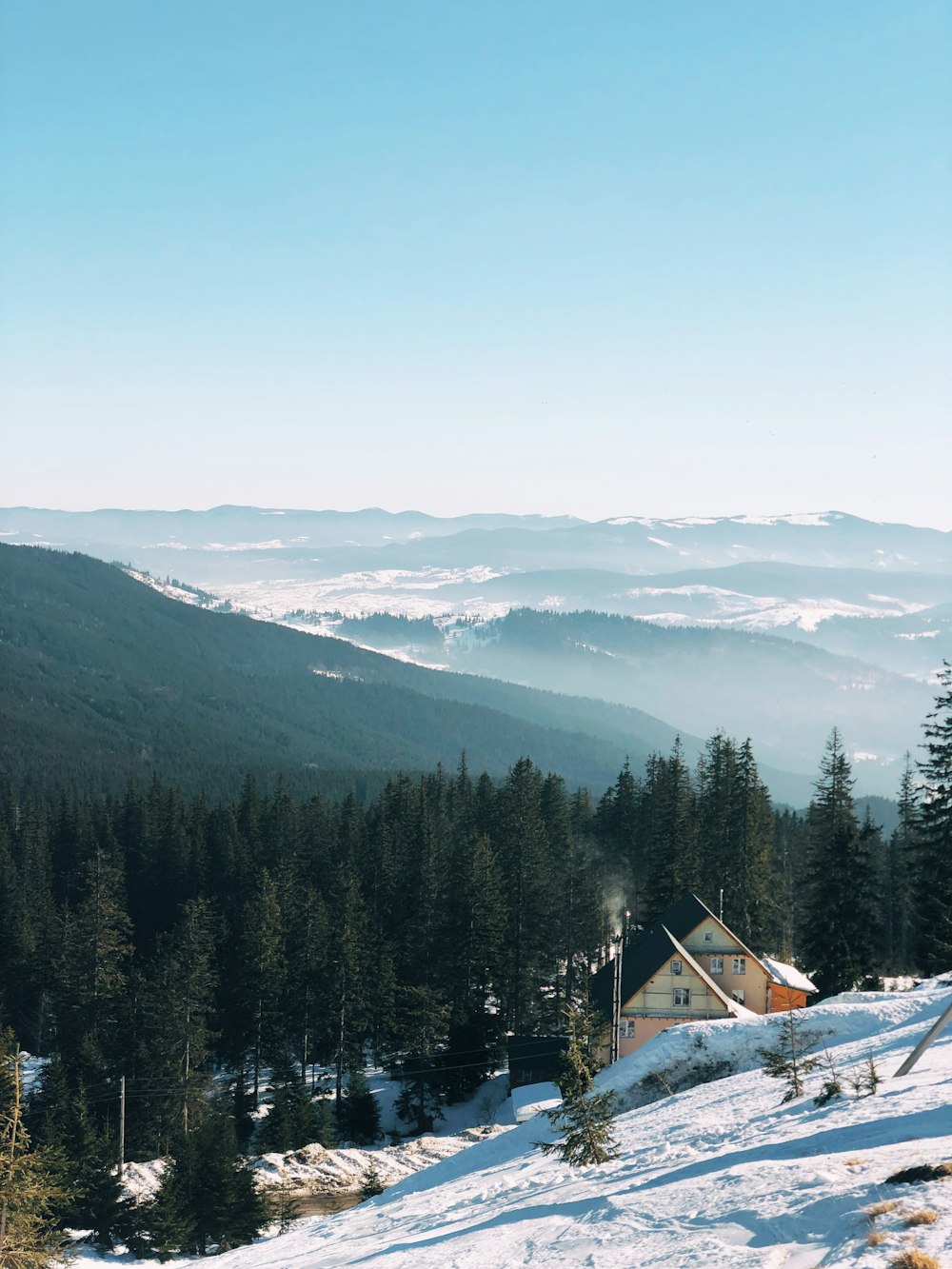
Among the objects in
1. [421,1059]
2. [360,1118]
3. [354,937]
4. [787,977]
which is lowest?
[360,1118]

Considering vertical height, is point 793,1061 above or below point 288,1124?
above

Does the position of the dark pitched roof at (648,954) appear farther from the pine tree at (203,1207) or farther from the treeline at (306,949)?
the pine tree at (203,1207)

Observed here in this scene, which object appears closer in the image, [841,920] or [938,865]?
[938,865]

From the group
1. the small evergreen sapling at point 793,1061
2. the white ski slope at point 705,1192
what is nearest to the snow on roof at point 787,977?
the small evergreen sapling at point 793,1061

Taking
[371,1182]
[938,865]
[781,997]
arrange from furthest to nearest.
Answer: [781,997], [938,865], [371,1182]

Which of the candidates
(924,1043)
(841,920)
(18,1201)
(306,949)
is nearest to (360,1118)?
(306,949)

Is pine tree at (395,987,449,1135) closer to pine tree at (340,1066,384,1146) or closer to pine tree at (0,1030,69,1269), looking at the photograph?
pine tree at (340,1066,384,1146)

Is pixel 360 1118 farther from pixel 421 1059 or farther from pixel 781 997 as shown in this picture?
pixel 781 997
